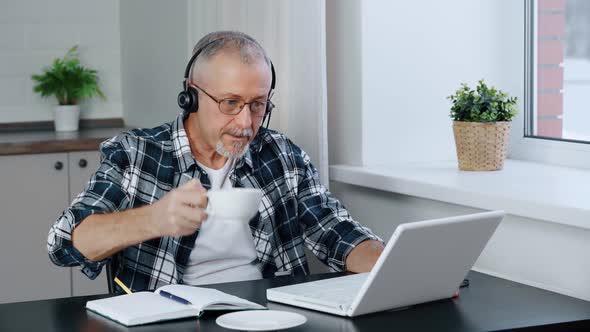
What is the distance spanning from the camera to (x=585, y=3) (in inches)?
97.1

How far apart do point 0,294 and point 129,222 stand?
189 cm

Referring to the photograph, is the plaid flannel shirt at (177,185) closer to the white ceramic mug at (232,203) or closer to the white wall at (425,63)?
the white wall at (425,63)

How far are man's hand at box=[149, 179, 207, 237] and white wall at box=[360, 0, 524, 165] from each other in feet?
3.29

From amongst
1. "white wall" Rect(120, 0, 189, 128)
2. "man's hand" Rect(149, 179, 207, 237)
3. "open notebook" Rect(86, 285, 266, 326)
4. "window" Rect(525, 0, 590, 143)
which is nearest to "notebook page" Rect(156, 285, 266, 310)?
"open notebook" Rect(86, 285, 266, 326)

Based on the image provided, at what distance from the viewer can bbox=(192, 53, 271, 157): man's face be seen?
2064 millimetres

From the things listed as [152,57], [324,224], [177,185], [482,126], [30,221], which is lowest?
[30,221]

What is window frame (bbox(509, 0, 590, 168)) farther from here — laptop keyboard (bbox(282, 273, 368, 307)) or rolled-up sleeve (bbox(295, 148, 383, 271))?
laptop keyboard (bbox(282, 273, 368, 307))

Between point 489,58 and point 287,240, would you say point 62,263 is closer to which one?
point 287,240

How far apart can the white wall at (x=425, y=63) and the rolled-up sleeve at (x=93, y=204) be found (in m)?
0.77

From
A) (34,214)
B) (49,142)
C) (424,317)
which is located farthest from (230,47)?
(34,214)

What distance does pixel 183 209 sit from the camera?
1.63 m

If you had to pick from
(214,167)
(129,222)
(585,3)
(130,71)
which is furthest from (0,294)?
(585,3)

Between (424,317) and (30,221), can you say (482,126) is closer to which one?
(424,317)

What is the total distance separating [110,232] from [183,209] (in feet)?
0.92
